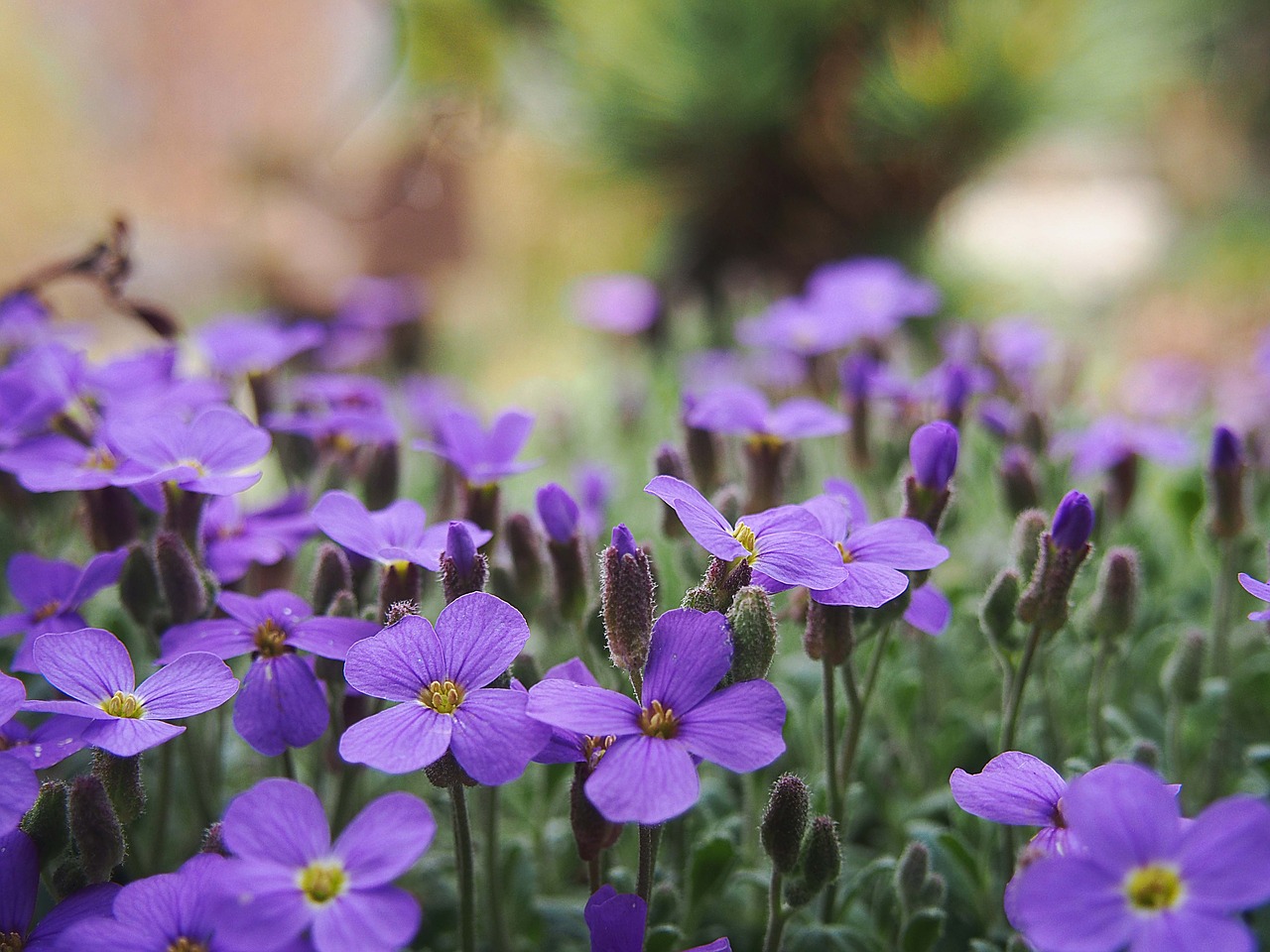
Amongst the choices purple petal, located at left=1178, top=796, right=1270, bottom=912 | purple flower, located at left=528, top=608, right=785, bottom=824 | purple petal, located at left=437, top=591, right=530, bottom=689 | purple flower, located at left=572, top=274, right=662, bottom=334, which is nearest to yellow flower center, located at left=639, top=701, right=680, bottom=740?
purple flower, located at left=528, top=608, right=785, bottom=824

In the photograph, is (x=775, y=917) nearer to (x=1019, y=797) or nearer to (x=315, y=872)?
(x=1019, y=797)

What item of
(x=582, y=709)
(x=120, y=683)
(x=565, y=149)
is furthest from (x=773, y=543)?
(x=565, y=149)

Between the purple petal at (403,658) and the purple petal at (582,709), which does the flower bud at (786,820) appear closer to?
the purple petal at (582,709)

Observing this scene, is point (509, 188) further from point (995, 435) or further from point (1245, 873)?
point (1245, 873)

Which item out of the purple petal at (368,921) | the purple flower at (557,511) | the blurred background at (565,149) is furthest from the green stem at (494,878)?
the blurred background at (565,149)

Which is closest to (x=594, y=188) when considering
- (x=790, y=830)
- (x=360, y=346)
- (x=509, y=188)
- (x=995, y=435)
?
(x=509, y=188)

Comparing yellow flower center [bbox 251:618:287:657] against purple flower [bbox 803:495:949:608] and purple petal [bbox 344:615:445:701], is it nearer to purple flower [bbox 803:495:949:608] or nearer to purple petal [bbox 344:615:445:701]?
purple petal [bbox 344:615:445:701]

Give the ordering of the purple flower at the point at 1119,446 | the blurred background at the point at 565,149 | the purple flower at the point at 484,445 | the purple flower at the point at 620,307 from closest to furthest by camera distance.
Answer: the purple flower at the point at 484,445, the purple flower at the point at 1119,446, the purple flower at the point at 620,307, the blurred background at the point at 565,149

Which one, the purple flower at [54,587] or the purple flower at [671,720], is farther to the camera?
the purple flower at [54,587]
